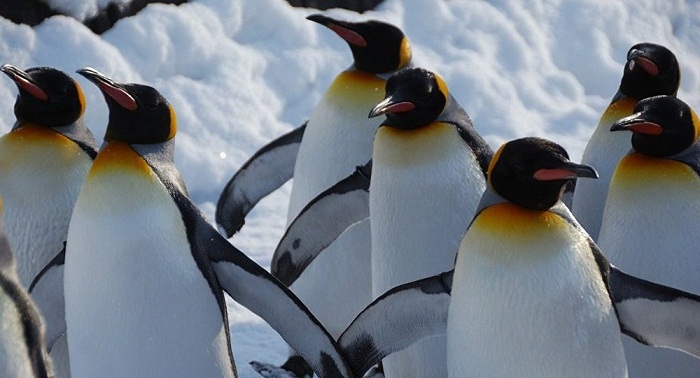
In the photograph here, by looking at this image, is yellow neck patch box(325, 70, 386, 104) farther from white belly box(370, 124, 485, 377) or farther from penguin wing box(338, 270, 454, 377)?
penguin wing box(338, 270, 454, 377)

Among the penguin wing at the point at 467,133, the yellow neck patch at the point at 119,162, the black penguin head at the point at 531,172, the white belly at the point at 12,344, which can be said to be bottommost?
the yellow neck patch at the point at 119,162

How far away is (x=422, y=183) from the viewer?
3.32 m

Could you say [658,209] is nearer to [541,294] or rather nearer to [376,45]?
[541,294]

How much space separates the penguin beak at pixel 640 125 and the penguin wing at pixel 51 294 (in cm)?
144

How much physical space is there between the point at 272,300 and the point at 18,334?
3.49ft

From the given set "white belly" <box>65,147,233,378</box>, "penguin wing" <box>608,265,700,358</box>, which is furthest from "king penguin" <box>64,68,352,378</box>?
"penguin wing" <box>608,265,700,358</box>

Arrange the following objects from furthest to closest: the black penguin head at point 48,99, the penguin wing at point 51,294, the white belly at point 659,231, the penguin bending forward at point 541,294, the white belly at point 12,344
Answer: the black penguin head at point 48,99 → the white belly at point 659,231 → the penguin wing at point 51,294 → the penguin bending forward at point 541,294 → the white belly at point 12,344

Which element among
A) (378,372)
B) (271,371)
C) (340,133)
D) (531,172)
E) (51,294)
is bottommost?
(271,371)

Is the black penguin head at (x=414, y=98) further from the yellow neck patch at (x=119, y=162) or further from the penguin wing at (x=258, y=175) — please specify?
the penguin wing at (x=258, y=175)

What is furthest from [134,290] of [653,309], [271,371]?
[653,309]

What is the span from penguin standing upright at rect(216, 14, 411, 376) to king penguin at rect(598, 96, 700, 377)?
837 mm

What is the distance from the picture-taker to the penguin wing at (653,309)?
2828 mm

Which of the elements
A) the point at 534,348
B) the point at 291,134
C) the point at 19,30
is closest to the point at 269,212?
the point at 291,134

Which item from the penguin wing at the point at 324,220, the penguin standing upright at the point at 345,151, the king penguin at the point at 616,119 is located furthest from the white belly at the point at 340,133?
the king penguin at the point at 616,119
